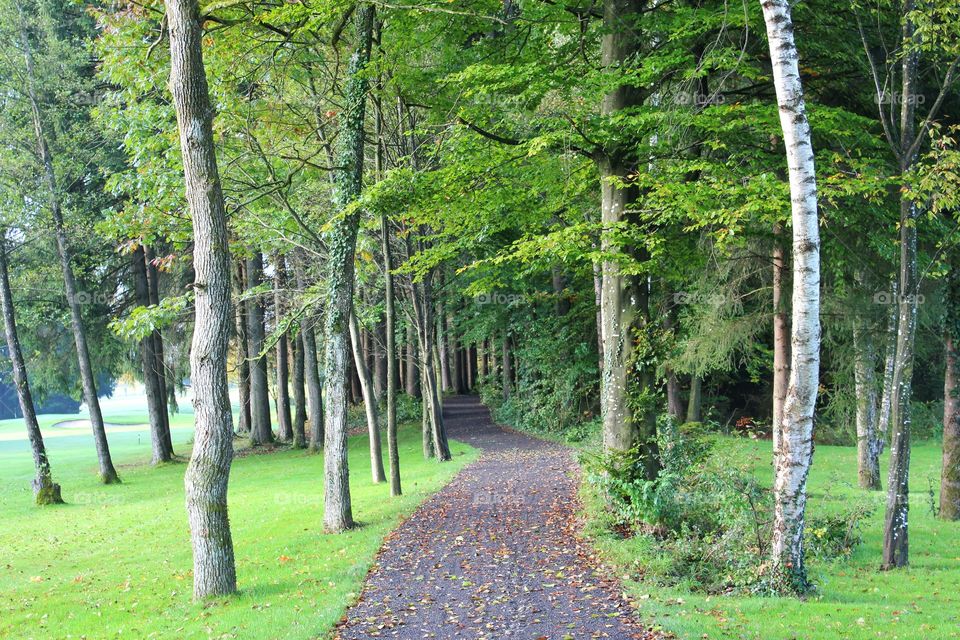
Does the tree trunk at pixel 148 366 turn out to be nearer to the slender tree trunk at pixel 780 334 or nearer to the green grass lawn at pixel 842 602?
the green grass lawn at pixel 842 602

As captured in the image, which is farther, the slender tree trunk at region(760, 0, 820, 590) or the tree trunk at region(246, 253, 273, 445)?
the tree trunk at region(246, 253, 273, 445)

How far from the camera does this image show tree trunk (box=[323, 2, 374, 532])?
10758mm

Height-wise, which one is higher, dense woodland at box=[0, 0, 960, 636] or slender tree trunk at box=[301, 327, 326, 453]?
dense woodland at box=[0, 0, 960, 636]

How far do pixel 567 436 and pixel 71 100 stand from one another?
1735 cm

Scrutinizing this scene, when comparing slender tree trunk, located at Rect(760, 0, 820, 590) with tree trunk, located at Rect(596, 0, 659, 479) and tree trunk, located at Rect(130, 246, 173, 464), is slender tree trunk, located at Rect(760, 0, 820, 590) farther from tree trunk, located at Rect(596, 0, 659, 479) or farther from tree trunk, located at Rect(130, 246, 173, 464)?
tree trunk, located at Rect(130, 246, 173, 464)

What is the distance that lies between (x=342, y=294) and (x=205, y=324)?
3.48m

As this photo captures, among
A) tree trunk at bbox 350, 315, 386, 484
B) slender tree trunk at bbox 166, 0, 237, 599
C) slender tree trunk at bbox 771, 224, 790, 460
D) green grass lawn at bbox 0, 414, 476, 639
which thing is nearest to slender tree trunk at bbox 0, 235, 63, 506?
green grass lawn at bbox 0, 414, 476, 639

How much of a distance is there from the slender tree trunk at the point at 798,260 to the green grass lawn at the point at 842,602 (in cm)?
91

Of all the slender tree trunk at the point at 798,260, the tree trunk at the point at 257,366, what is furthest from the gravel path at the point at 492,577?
the tree trunk at the point at 257,366

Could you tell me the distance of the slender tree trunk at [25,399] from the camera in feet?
55.6

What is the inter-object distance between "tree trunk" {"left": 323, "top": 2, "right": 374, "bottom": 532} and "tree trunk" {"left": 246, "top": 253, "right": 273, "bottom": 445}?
12.4 m

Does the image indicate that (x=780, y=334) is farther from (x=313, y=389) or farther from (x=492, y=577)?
(x=313, y=389)

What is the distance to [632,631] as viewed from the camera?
5996 mm

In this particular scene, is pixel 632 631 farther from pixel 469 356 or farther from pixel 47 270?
pixel 469 356
